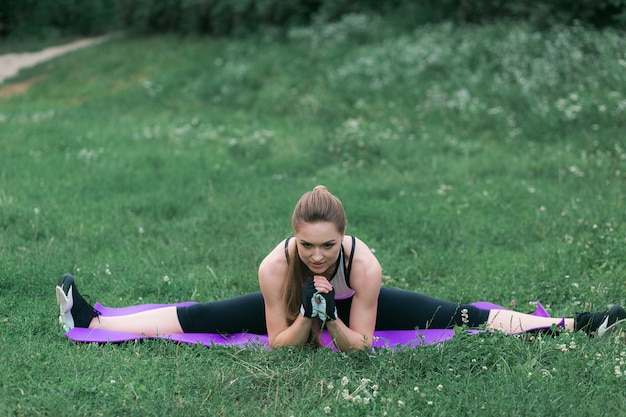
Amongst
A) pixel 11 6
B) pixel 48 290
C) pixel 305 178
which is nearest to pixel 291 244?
pixel 48 290

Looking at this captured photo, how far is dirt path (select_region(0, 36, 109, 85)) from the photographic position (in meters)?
21.6

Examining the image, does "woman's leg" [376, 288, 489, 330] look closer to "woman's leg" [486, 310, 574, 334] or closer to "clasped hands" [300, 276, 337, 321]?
"woman's leg" [486, 310, 574, 334]

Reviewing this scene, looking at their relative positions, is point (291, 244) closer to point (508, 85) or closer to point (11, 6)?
point (508, 85)

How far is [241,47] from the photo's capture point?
16.7 meters

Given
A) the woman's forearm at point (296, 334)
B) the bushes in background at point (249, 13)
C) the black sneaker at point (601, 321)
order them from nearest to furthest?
the woman's forearm at point (296, 334)
the black sneaker at point (601, 321)
the bushes in background at point (249, 13)

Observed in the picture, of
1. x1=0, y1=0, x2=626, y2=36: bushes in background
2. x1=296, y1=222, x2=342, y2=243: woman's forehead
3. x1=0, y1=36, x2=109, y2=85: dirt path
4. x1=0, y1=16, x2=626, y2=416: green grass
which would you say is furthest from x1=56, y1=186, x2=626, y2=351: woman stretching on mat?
x1=0, y1=36, x2=109, y2=85: dirt path

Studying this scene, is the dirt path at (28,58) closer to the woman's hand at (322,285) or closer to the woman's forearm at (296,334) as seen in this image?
the woman's forearm at (296,334)

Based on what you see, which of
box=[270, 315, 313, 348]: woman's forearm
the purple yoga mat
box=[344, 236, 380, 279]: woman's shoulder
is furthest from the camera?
the purple yoga mat

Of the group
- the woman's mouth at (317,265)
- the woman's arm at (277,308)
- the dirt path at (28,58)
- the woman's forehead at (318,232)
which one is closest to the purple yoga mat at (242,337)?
the woman's arm at (277,308)

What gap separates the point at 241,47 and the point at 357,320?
13.2 meters

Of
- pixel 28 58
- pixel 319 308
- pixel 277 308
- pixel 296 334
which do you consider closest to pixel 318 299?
pixel 319 308

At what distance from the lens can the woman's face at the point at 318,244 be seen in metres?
4.08

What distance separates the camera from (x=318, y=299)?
402cm

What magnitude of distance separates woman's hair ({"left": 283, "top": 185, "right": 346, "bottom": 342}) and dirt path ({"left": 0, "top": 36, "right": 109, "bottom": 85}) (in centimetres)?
1800
